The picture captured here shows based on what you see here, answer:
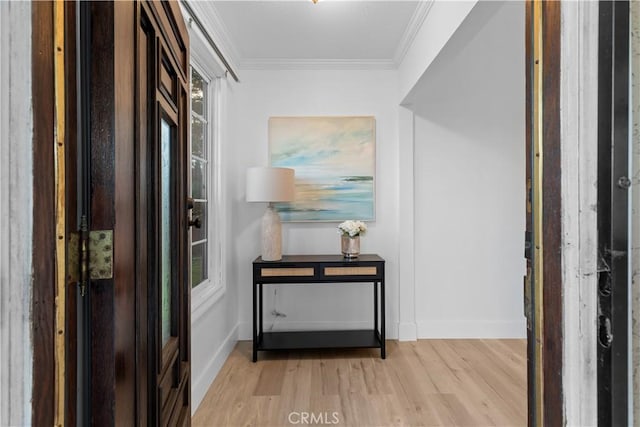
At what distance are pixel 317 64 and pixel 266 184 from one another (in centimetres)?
121

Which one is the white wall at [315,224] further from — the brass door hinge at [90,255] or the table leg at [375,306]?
the brass door hinge at [90,255]

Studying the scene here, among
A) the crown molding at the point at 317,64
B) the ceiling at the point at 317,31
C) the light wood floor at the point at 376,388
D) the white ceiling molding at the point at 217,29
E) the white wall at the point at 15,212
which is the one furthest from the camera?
the crown molding at the point at 317,64

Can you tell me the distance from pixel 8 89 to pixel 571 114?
0.90m

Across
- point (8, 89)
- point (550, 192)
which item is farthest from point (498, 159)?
point (8, 89)

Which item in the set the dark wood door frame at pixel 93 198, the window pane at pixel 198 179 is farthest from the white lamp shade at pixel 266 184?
the dark wood door frame at pixel 93 198

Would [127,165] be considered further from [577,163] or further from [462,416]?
[462,416]

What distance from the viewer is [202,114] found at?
256 cm

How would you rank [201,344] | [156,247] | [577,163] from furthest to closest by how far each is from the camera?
1. [201,344]
2. [156,247]
3. [577,163]

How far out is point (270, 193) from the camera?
2.56 metres

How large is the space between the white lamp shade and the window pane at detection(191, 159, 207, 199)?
0.33 m

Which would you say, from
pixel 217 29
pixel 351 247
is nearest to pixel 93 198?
pixel 217 29

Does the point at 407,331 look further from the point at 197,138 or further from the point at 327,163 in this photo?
the point at 197,138

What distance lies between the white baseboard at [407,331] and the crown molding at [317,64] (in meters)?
2.24

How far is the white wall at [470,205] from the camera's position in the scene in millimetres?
2994
